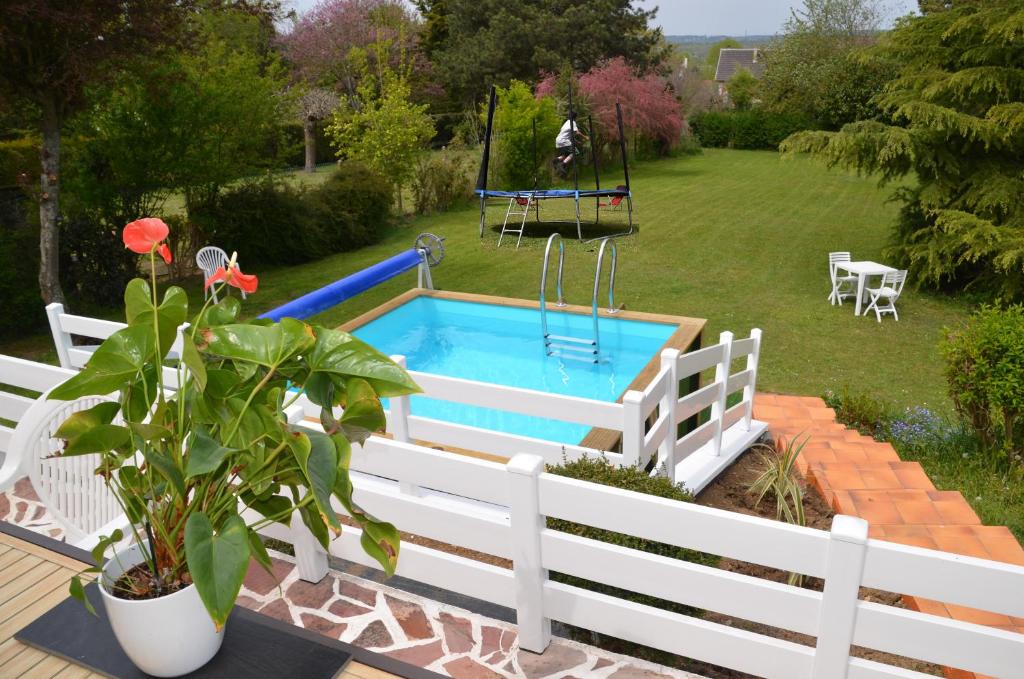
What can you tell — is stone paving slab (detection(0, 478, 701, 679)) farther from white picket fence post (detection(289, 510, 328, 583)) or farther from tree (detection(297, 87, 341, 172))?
tree (detection(297, 87, 341, 172))

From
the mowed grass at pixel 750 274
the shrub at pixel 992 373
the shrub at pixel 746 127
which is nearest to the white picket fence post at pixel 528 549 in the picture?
the shrub at pixel 992 373

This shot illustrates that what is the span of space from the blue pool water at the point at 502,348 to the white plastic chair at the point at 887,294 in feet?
11.3

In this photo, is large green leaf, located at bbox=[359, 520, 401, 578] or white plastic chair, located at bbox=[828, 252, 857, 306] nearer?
large green leaf, located at bbox=[359, 520, 401, 578]

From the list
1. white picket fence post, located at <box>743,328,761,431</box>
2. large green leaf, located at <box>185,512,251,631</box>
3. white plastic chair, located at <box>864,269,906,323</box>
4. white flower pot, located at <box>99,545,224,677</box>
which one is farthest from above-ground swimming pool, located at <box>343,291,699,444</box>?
large green leaf, located at <box>185,512,251,631</box>

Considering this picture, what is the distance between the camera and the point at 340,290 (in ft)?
26.2

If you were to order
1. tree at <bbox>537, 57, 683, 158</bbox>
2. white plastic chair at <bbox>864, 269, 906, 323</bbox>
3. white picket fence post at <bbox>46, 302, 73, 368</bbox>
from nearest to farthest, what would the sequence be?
white picket fence post at <bbox>46, 302, 73, 368</bbox> → white plastic chair at <bbox>864, 269, 906, 323</bbox> → tree at <bbox>537, 57, 683, 158</bbox>

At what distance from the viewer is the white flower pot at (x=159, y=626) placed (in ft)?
5.87

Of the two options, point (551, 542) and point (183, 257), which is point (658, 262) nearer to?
point (183, 257)

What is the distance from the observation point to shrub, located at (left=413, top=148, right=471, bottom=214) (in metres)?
16.7

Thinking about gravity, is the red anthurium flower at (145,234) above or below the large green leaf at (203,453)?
above

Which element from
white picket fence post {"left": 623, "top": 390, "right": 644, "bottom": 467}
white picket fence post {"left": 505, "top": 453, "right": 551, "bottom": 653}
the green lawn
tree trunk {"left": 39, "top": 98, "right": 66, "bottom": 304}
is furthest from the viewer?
the green lawn

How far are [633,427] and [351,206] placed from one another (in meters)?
11.4

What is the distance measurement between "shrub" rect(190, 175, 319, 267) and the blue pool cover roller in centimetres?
390

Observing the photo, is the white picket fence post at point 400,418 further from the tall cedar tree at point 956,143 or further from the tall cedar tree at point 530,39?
the tall cedar tree at point 530,39
